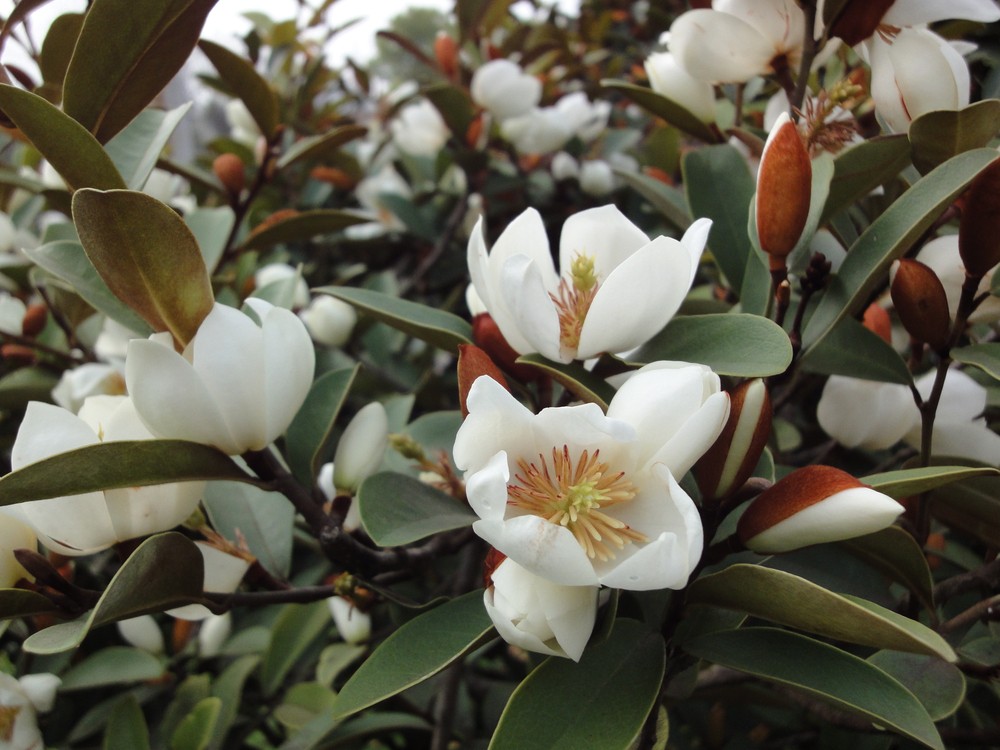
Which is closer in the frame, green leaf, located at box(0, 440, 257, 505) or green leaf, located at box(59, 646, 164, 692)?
green leaf, located at box(0, 440, 257, 505)

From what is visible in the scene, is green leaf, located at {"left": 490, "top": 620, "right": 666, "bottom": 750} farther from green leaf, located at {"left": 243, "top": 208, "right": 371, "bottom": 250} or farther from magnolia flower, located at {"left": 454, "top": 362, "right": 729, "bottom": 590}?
green leaf, located at {"left": 243, "top": 208, "right": 371, "bottom": 250}

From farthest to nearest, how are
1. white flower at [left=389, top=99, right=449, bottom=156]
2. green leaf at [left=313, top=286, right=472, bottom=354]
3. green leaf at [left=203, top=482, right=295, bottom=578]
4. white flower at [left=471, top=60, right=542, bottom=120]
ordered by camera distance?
white flower at [left=389, top=99, right=449, bottom=156]
white flower at [left=471, top=60, right=542, bottom=120]
green leaf at [left=203, top=482, right=295, bottom=578]
green leaf at [left=313, top=286, right=472, bottom=354]

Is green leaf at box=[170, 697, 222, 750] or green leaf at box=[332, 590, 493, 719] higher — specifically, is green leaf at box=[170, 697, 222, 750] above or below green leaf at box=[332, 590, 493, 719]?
below

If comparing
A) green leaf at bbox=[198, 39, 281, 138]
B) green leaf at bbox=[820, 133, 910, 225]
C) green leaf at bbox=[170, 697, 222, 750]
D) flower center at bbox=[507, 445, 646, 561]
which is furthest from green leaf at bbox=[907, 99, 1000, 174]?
green leaf at bbox=[170, 697, 222, 750]

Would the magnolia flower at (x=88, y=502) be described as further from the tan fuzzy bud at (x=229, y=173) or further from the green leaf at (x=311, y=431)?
the tan fuzzy bud at (x=229, y=173)

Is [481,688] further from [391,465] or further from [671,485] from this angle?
[671,485]

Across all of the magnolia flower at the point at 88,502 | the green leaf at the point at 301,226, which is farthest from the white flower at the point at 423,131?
the magnolia flower at the point at 88,502

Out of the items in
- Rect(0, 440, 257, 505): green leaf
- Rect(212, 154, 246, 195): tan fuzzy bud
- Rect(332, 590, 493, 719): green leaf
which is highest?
Rect(212, 154, 246, 195): tan fuzzy bud
